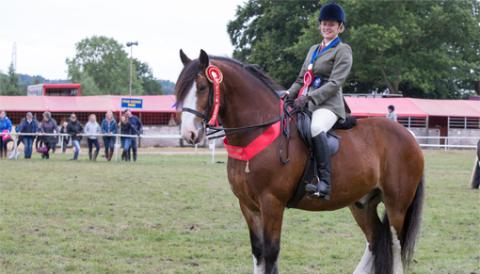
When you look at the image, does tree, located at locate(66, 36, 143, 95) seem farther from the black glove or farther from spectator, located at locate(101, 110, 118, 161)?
the black glove

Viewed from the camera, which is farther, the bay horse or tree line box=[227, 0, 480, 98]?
tree line box=[227, 0, 480, 98]

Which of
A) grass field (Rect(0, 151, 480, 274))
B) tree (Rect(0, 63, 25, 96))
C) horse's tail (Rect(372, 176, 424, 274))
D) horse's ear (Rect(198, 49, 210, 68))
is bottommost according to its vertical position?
grass field (Rect(0, 151, 480, 274))

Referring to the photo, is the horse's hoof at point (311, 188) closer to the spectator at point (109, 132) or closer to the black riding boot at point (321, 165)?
the black riding boot at point (321, 165)

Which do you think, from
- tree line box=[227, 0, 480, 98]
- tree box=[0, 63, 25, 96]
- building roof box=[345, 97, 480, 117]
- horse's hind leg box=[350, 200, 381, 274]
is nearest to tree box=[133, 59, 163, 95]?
→ tree box=[0, 63, 25, 96]

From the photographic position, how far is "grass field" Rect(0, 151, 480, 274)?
26.7 feet

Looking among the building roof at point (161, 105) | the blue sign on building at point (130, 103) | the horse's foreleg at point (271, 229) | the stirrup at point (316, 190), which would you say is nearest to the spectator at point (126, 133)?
the blue sign on building at point (130, 103)

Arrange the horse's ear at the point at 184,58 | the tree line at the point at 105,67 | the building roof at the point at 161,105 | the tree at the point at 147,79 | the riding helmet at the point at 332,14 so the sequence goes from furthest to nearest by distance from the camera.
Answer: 1. the tree at the point at 147,79
2. the tree line at the point at 105,67
3. the building roof at the point at 161,105
4. the riding helmet at the point at 332,14
5. the horse's ear at the point at 184,58

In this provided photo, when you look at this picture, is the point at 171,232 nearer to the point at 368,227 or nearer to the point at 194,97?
the point at 368,227

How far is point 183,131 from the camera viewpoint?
5910 millimetres

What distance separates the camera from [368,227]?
25.2 ft

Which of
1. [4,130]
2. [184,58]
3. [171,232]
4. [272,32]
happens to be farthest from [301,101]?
[272,32]

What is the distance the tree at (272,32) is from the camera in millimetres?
59094

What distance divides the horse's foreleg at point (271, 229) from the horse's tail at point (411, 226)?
190cm

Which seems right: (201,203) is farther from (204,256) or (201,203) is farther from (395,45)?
(395,45)
